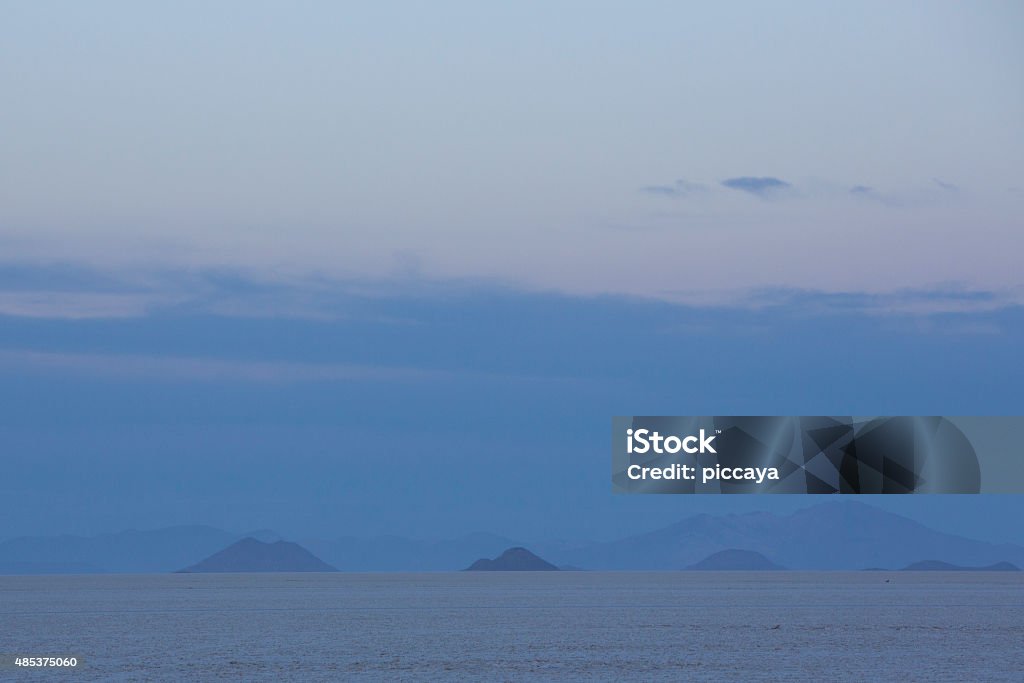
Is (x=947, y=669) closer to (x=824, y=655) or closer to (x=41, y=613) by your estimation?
(x=824, y=655)

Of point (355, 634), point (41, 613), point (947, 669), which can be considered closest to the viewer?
point (947, 669)

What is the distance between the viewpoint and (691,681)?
72375mm

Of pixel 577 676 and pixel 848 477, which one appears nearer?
pixel 848 477

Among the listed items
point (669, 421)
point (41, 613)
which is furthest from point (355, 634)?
point (41, 613)

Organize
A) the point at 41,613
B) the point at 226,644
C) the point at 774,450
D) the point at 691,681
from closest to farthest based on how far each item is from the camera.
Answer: the point at 774,450, the point at 691,681, the point at 226,644, the point at 41,613

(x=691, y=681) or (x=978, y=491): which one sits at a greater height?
(x=978, y=491)

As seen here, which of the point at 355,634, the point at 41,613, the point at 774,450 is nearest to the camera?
the point at 774,450

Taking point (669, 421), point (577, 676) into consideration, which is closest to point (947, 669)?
point (577, 676)

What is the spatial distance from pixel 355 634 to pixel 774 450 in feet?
207

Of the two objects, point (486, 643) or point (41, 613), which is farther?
point (41, 613)

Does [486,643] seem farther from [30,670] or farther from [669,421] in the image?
[669,421]

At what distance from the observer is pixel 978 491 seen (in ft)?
204

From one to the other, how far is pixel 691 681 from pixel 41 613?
12088 centimetres

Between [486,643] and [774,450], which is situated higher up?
[774,450]
